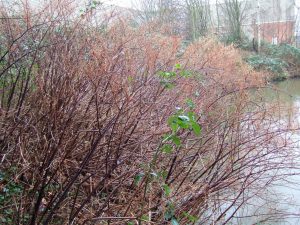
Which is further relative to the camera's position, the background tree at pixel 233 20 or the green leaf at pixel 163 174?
the background tree at pixel 233 20

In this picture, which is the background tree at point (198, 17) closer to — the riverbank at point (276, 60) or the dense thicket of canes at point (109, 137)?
the riverbank at point (276, 60)

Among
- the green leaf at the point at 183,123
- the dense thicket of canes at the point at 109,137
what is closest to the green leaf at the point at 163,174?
the dense thicket of canes at the point at 109,137

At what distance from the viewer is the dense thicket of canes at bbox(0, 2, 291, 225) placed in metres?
3.04

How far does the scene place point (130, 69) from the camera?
4566 mm

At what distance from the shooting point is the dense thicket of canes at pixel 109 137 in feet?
9.98

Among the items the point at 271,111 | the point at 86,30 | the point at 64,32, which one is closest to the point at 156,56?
the point at 86,30

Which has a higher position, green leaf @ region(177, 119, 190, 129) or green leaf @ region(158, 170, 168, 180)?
green leaf @ region(177, 119, 190, 129)

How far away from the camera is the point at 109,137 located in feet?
10.6

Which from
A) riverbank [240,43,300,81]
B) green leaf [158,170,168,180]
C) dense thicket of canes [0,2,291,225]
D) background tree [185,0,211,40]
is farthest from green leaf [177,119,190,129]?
background tree [185,0,211,40]

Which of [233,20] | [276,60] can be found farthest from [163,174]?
[233,20]

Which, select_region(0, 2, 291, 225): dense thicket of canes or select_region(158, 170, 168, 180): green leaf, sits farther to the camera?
select_region(158, 170, 168, 180): green leaf

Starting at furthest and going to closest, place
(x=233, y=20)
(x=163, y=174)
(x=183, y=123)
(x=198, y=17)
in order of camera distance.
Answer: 1. (x=233, y=20)
2. (x=198, y=17)
3. (x=163, y=174)
4. (x=183, y=123)

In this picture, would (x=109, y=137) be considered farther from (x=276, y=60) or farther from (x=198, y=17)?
(x=276, y=60)

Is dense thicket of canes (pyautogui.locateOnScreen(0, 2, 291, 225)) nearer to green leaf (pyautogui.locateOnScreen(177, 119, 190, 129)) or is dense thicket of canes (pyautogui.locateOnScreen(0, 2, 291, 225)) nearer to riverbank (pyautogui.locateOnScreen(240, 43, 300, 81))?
green leaf (pyautogui.locateOnScreen(177, 119, 190, 129))
